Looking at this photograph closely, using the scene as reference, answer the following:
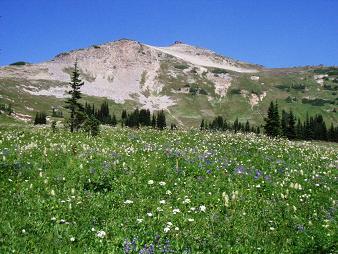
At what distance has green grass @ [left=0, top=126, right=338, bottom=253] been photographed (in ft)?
31.3

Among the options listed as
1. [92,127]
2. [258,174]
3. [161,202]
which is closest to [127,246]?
[161,202]

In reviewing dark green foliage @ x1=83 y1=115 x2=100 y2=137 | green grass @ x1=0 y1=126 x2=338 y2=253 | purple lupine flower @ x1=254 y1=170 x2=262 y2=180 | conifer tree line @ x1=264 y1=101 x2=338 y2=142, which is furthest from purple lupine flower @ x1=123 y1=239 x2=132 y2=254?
conifer tree line @ x1=264 y1=101 x2=338 y2=142

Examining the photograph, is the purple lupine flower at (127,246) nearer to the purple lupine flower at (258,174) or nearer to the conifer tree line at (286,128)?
the purple lupine flower at (258,174)

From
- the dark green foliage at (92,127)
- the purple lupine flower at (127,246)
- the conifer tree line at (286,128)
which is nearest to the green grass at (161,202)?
the purple lupine flower at (127,246)

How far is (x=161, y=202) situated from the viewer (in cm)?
1183

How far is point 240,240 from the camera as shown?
10.1 metres

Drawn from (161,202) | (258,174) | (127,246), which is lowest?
(127,246)

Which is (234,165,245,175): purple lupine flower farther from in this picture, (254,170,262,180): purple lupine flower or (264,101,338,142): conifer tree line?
(264,101,338,142): conifer tree line

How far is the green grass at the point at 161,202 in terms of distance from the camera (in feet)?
31.3

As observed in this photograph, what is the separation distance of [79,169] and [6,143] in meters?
7.21

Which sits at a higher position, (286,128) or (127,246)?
(127,246)

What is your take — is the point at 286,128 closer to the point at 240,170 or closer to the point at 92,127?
the point at 92,127

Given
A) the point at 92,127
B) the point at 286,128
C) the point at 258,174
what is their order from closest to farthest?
the point at 258,174
the point at 92,127
the point at 286,128

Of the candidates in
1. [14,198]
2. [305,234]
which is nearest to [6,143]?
[14,198]
